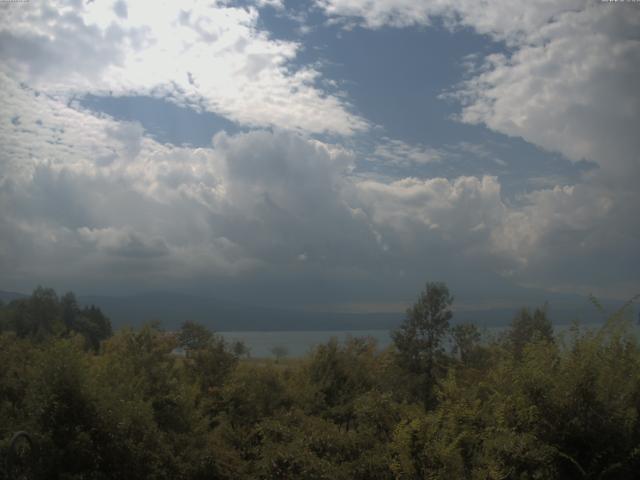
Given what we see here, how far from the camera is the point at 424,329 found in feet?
103

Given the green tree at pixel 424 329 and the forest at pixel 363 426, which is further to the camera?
the green tree at pixel 424 329

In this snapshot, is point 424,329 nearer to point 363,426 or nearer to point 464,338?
point 464,338

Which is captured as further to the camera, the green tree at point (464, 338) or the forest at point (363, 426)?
the green tree at point (464, 338)

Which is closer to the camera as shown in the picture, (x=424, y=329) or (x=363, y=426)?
(x=363, y=426)

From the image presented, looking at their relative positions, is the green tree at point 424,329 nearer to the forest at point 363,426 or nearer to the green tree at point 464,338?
the green tree at point 464,338

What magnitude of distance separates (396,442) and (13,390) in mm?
8773

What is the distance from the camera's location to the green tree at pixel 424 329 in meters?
30.7

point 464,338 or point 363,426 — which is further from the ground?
point 464,338

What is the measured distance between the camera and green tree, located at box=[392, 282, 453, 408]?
30.7m

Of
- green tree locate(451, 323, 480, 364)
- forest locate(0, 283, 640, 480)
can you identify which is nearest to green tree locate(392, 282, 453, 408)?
green tree locate(451, 323, 480, 364)

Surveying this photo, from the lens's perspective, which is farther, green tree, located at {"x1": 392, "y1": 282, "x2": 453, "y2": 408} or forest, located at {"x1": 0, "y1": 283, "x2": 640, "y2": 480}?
green tree, located at {"x1": 392, "y1": 282, "x2": 453, "y2": 408}

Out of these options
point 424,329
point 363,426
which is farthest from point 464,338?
point 363,426

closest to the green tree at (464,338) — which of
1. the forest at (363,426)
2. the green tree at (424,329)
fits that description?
the green tree at (424,329)

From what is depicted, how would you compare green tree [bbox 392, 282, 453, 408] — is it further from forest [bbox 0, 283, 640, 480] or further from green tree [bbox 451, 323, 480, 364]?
forest [bbox 0, 283, 640, 480]
